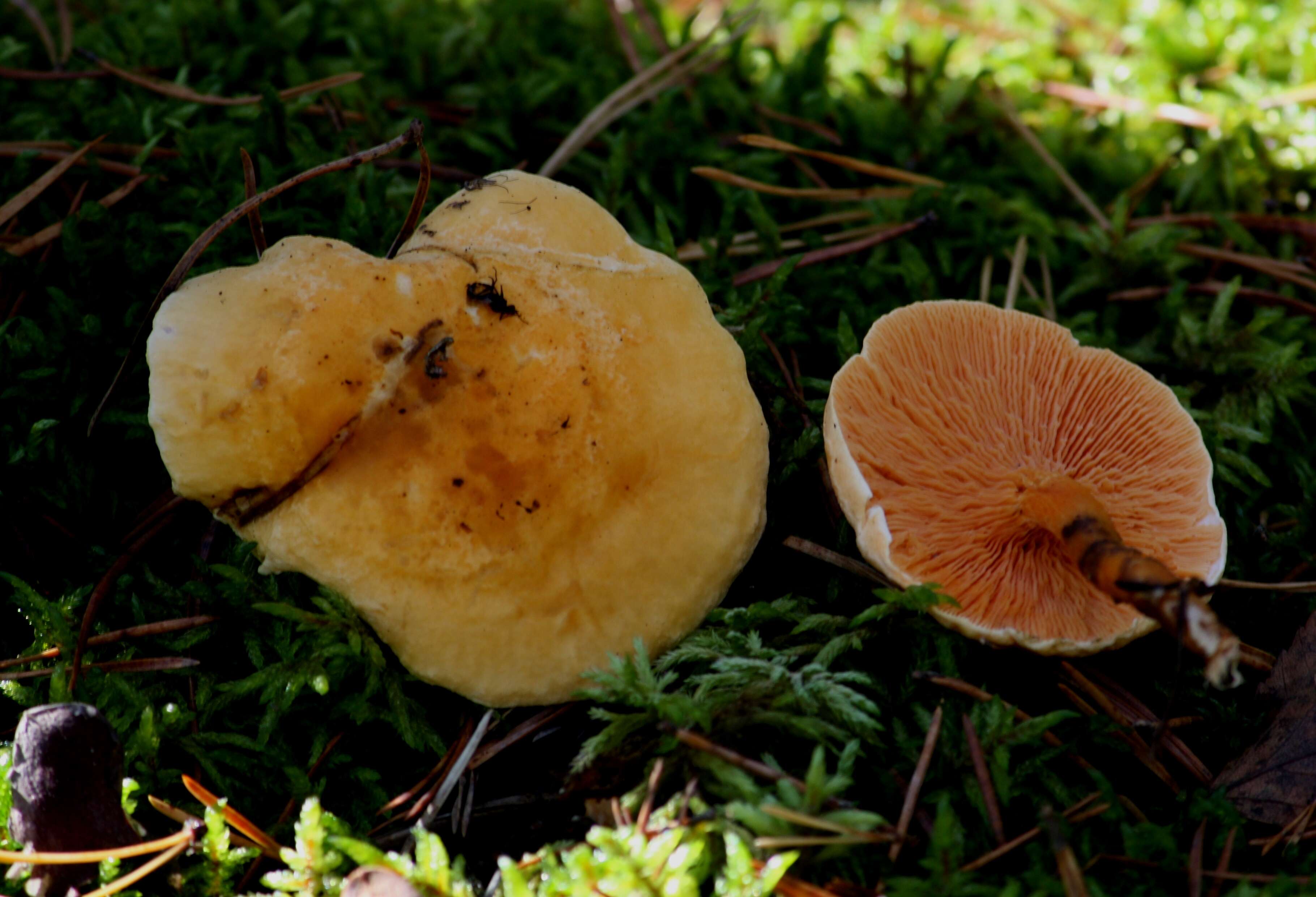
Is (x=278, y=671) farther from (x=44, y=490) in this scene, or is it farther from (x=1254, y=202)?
(x=1254, y=202)

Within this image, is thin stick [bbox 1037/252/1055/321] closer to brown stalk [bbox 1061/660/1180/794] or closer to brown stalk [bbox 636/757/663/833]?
brown stalk [bbox 1061/660/1180/794]

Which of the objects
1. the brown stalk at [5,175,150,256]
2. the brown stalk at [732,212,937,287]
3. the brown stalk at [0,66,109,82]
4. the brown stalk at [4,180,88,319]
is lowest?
the brown stalk at [732,212,937,287]

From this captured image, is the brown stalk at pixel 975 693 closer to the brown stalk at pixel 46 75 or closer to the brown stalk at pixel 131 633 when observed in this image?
the brown stalk at pixel 131 633

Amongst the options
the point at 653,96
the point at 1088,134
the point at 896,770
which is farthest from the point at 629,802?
the point at 1088,134

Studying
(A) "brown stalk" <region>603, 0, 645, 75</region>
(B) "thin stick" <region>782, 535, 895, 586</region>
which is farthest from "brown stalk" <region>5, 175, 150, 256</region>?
(B) "thin stick" <region>782, 535, 895, 586</region>

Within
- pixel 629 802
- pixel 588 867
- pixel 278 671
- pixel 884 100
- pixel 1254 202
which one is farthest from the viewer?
pixel 884 100

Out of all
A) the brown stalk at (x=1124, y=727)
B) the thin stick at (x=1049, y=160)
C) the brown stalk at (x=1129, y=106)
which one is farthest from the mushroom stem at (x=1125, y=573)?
the brown stalk at (x=1129, y=106)
